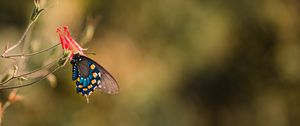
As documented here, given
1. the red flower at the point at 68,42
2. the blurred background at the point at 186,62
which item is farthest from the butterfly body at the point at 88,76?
the blurred background at the point at 186,62

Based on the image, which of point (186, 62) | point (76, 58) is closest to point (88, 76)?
point (76, 58)

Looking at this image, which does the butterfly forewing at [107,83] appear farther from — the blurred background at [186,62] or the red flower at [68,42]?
the blurred background at [186,62]

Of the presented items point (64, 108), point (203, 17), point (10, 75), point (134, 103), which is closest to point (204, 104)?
point (203, 17)

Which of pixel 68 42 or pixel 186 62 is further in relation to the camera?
pixel 186 62

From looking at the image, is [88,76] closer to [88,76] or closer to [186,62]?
[88,76]

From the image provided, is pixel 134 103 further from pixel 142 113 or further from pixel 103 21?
pixel 103 21

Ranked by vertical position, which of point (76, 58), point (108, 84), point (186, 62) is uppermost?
point (186, 62)

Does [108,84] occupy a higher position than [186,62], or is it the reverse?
Answer: [186,62]

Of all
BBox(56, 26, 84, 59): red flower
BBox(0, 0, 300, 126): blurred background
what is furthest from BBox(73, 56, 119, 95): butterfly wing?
BBox(0, 0, 300, 126): blurred background

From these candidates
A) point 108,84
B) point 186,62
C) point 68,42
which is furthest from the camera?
point 186,62
